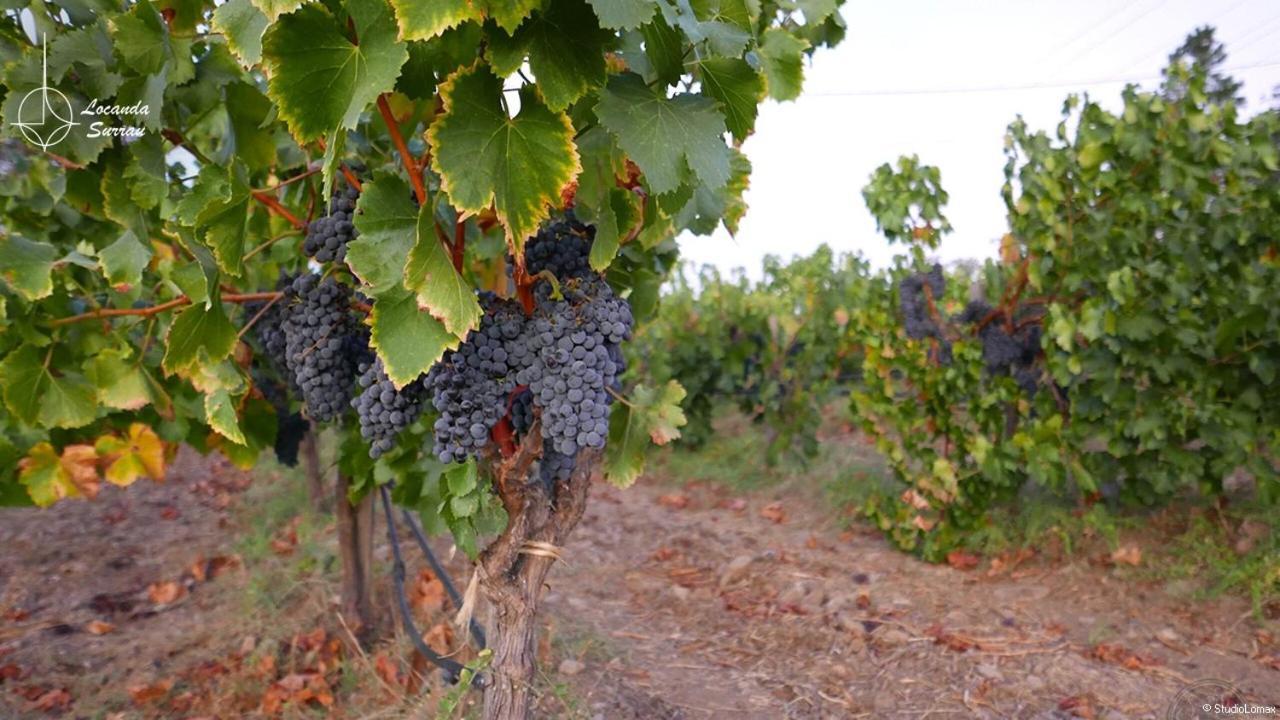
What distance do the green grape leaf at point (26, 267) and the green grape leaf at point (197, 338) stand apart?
0.51 m

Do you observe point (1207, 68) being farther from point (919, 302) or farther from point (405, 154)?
point (405, 154)

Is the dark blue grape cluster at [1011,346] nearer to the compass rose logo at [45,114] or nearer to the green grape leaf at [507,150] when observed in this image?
the green grape leaf at [507,150]

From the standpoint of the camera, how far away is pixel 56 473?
234 centimetres

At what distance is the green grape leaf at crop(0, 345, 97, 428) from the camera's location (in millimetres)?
2018

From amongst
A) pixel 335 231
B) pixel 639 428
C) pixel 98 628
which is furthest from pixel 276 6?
pixel 98 628

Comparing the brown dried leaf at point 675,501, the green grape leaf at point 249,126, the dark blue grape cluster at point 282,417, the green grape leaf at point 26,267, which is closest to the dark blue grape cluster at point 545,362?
the green grape leaf at point 249,126

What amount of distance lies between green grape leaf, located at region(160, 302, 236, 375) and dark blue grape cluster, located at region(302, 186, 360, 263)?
209 mm

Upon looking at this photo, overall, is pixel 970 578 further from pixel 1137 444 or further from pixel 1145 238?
pixel 1145 238

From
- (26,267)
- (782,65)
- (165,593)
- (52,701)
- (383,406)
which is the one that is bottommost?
(52,701)

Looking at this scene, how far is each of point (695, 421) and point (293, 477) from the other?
3158 millimetres

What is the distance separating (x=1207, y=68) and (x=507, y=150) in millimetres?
3993

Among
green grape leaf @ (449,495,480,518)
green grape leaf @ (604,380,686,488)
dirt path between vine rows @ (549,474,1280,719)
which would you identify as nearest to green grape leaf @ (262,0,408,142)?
green grape leaf @ (449,495,480,518)

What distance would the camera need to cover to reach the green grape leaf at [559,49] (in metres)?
1.14

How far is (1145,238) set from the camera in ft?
12.4
